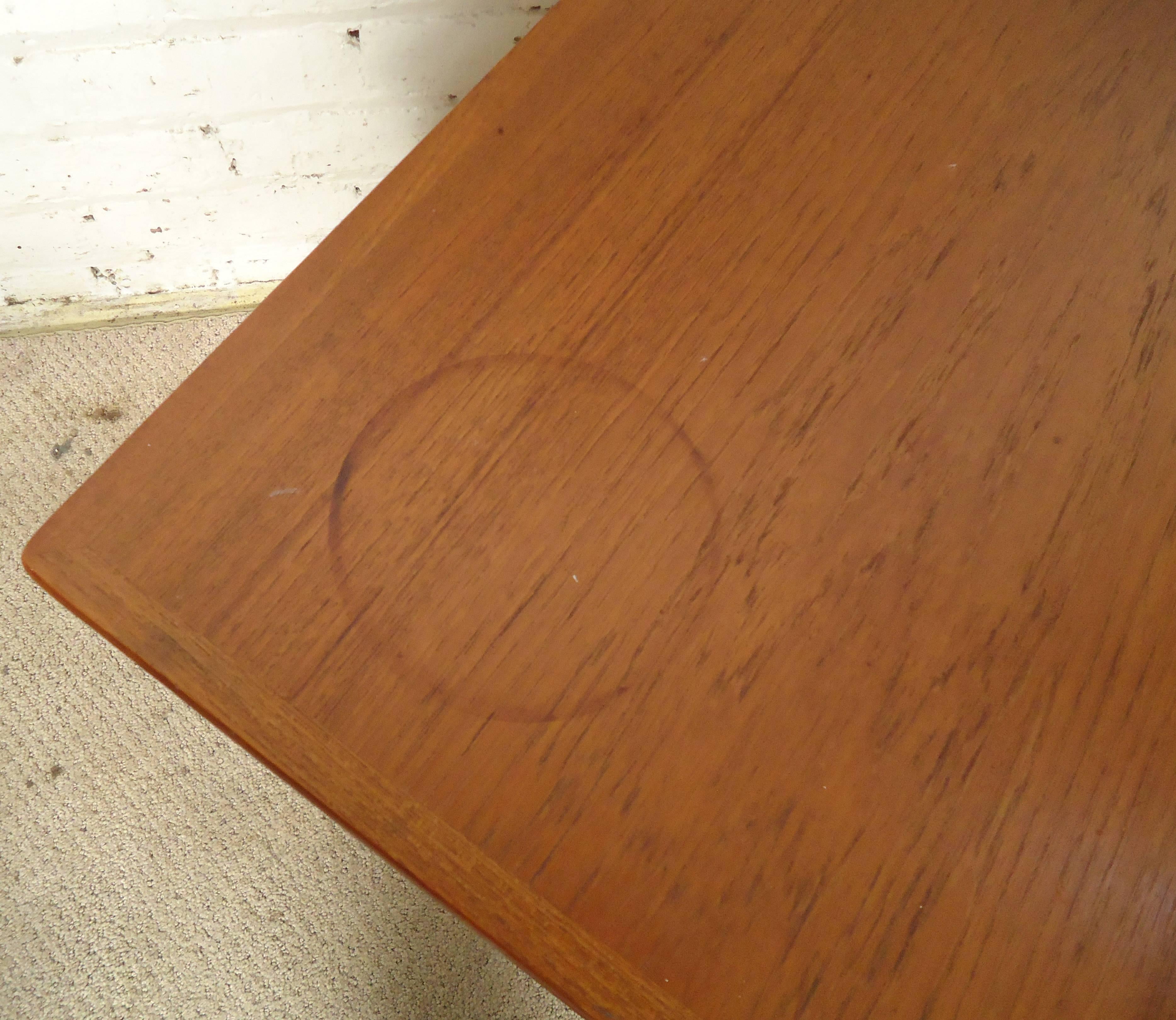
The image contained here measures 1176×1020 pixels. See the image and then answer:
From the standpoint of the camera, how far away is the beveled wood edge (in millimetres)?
327

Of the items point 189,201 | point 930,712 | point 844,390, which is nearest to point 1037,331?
point 844,390

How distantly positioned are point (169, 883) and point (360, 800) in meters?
0.75

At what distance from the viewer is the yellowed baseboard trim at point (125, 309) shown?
1.15m

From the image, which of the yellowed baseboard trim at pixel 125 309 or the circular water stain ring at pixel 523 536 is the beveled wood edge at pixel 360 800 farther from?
the yellowed baseboard trim at pixel 125 309

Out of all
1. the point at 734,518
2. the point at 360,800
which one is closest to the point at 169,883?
the point at 360,800

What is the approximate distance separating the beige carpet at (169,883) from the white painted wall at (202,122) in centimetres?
45

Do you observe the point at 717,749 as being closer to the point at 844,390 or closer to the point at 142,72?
the point at 844,390

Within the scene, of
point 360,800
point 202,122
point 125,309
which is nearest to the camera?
point 360,800

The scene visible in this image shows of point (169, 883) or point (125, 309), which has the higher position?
point (125, 309)

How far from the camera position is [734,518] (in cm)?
39

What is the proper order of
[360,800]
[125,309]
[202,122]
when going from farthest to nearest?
[125,309], [202,122], [360,800]

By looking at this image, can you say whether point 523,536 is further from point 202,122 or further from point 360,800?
point 202,122

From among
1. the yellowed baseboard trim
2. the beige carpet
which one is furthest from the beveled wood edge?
the yellowed baseboard trim

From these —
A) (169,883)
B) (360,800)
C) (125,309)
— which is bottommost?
(169,883)
